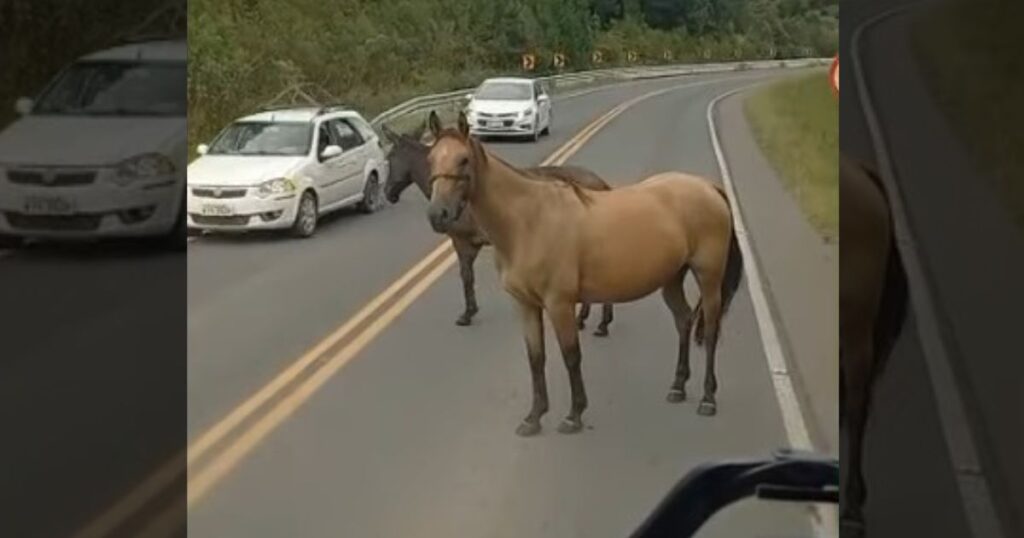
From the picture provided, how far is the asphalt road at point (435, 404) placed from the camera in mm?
1763

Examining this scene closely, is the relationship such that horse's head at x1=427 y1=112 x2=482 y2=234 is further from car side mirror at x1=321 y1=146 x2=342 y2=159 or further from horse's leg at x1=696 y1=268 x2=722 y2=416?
horse's leg at x1=696 y1=268 x2=722 y2=416

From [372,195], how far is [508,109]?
196 millimetres

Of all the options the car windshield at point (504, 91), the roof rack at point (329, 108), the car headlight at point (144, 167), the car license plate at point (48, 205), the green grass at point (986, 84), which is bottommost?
the car license plate at point (48, 205)

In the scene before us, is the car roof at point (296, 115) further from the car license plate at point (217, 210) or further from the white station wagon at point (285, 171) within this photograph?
the car license plate at point (217, 210)

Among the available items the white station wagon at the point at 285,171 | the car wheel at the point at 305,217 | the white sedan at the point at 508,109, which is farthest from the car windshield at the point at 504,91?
Result: the car wheel at the point at 305,217

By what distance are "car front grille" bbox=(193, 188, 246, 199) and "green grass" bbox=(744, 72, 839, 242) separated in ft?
2.10

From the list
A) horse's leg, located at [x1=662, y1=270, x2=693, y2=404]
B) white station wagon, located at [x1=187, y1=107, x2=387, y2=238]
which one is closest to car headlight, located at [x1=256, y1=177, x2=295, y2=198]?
white station wagon, located at [x1=187, y1=107, x2=387, y2=238]

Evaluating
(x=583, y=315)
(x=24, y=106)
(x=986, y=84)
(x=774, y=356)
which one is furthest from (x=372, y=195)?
(x=986, y=84)

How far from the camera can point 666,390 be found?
5.90 ft

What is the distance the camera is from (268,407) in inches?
69.6

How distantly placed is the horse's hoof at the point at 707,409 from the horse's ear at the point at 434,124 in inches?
17.7

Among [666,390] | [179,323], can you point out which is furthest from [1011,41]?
[179,323]

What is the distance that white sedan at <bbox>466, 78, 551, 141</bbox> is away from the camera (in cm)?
180

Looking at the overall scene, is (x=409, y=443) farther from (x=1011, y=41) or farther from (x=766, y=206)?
(x=1011, y=41)
